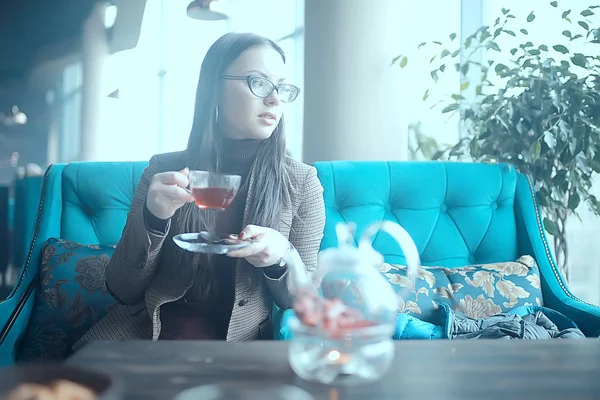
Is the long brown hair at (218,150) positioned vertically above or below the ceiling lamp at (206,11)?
below

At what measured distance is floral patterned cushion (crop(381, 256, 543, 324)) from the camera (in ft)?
5.12

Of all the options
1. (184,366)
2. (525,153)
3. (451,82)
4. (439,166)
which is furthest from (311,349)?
(451,82)

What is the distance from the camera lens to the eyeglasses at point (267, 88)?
4.54ft

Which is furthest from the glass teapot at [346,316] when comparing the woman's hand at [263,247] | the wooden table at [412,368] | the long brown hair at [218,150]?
the long brown hair at [218,150]

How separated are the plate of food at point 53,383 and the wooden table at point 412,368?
0.09m

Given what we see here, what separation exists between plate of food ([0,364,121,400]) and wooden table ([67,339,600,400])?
92 mm

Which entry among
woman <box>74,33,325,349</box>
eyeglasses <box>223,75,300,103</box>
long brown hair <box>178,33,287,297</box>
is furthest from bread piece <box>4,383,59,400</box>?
eyeglasses <box>223,75,300,103</box>

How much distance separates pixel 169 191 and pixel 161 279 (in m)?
0.32

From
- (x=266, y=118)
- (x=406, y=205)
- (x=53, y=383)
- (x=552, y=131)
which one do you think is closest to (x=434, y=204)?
(x=406, y=205)

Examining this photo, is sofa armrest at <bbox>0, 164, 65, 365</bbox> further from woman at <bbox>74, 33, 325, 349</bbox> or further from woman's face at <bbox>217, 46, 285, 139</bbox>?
woman's face at <bbox>217, 46, 285, 139</bbox>

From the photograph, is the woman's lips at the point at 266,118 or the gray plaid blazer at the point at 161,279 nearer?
the gray plaid blazer at the point at 161,279

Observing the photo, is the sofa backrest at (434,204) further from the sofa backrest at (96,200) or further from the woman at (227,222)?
the sofa backrest at (96,200)

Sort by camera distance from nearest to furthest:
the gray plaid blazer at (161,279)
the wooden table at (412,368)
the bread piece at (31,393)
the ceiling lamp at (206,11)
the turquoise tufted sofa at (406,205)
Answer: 1. the bread piece at (31,393)
2. the wooden table at (412,368)
3. the gray plaid blazer at (161,279)
4. the turquoise tufted sofa at (406,205)
5. the ceiling lamp at (206,11)

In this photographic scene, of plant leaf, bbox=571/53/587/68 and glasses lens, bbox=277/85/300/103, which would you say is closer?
glasses lens, bbox=277/85/300/103
